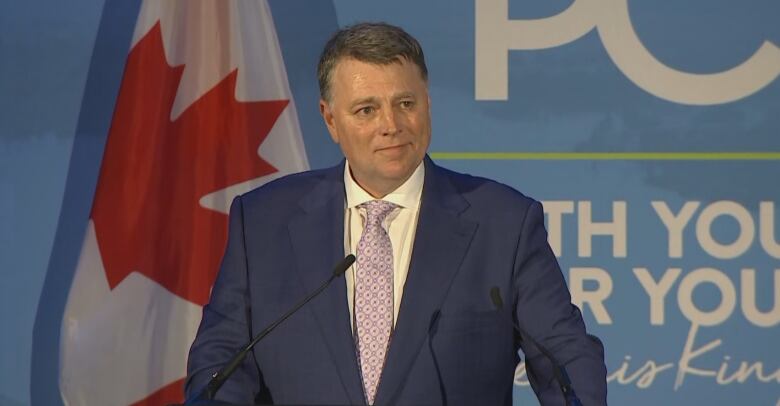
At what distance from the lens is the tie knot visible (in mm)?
2330

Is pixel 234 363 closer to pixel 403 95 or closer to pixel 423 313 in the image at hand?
pixel 423 313

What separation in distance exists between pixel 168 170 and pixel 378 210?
5.45 feet

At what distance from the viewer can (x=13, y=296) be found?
3.81m

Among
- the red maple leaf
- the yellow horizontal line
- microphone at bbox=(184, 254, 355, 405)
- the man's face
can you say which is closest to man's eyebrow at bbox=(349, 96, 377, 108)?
the man's face

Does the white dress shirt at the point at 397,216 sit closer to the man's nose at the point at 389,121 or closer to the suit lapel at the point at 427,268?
the suit lapel at the point at 427,268

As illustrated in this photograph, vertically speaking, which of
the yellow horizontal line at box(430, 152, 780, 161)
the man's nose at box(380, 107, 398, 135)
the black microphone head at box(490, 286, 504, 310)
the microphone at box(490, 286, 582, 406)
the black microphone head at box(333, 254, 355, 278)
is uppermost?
the yellow horizontal line at box(430, 152, 780, 161)

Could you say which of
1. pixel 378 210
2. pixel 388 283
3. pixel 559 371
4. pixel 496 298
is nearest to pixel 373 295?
pixel 388 283

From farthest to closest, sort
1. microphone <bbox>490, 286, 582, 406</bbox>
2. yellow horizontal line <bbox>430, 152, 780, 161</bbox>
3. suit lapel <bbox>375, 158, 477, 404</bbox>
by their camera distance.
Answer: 1. yellow horizontal line <bbox>430, 152, 780, 161</bbox>
2. suit lapel <bbox>375, 158, 477, 404</bbox>
3. microphone <bbox>490, 286, 582, 406</bbox>

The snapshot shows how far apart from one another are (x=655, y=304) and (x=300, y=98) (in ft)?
4.25

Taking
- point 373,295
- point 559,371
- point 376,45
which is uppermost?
point 376,45

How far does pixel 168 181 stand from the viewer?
3838 millimetres

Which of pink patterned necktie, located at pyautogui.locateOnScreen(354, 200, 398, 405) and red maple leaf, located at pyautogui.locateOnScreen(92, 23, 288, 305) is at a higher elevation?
red maple leaf, located at pyautogui.locateOnScreen(92, 23, 288, 305)

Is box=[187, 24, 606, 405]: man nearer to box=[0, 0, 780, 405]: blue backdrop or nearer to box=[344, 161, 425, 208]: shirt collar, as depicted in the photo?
box=[344, 161, 425, 208]: shirt collar

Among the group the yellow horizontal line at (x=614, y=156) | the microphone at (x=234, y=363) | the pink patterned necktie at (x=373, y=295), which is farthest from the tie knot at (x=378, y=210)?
the yellow horizontal line at (x=614, y=156)
